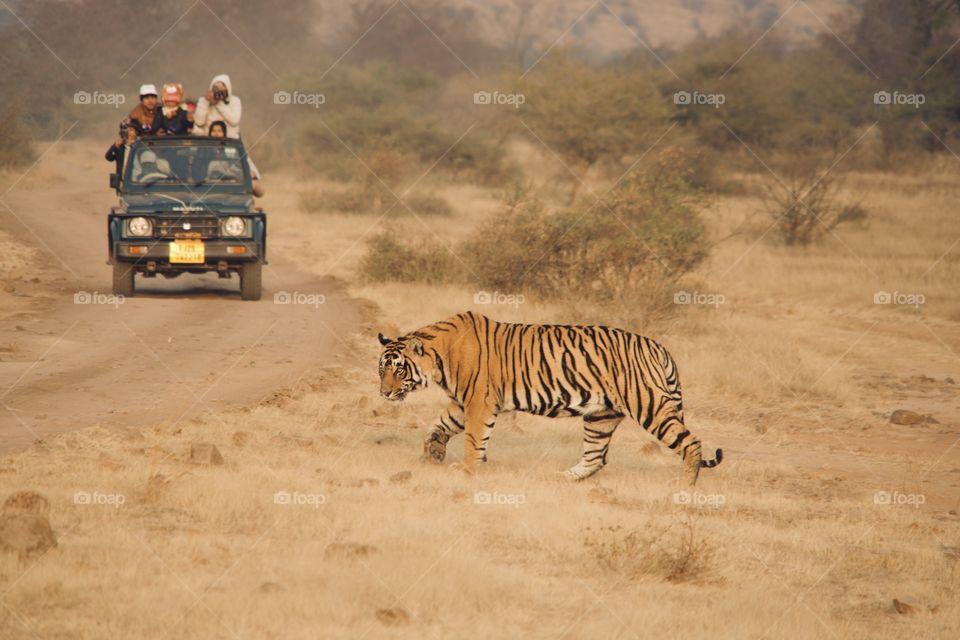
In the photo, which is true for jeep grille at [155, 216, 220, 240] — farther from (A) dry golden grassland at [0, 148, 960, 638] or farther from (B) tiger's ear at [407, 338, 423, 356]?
(B) tiger's ear at [407, 338, 423, 356]

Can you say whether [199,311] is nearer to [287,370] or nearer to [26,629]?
[287,370]

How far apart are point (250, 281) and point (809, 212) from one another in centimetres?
1409

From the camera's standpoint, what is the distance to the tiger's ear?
935 centimetres

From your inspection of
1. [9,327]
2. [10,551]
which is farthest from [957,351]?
[10,551]

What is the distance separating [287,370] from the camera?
1334cm

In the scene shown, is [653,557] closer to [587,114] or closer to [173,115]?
[173,115]

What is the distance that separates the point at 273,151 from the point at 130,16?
17538 mm
